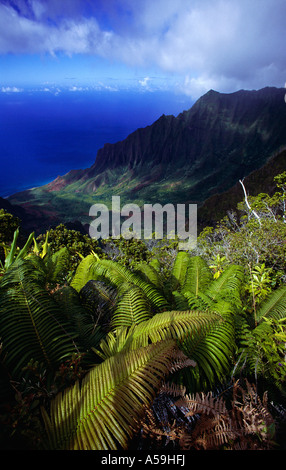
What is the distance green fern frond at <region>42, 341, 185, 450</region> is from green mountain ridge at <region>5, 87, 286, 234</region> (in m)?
85.1

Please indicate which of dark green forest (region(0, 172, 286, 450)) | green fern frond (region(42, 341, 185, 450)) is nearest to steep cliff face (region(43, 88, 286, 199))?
dark green forest (region(0, 172, 286, 450))

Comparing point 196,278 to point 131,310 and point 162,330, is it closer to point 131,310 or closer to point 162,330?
point 131,310

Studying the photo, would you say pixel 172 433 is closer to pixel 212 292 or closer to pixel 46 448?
pixel 46 448

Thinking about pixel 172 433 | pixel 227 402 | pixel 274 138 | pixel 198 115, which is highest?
pixel 198 115

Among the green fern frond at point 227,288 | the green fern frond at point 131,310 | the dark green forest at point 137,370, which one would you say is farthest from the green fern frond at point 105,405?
the green fern frond at point 227,288

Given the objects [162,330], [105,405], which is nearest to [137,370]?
[105,405]

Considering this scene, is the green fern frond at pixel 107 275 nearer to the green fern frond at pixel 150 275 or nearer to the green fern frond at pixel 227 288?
the green fern frond at pixel 150 275

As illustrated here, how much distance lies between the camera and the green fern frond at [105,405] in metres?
1.19

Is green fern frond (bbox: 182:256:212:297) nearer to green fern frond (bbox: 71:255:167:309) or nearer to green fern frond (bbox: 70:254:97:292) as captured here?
green fern frond (bbox: 71:255:167:309)

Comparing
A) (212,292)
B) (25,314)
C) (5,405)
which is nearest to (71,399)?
(5,405)

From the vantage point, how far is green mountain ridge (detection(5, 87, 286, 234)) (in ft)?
317

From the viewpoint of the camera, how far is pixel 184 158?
125 m

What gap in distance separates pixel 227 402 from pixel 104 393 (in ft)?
3.60

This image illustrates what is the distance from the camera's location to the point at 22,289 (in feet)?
7.26
